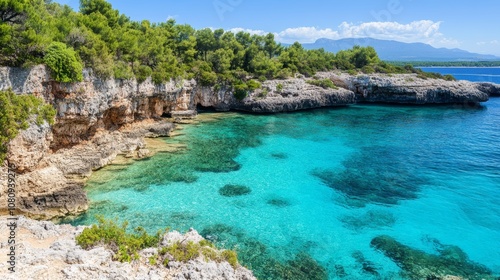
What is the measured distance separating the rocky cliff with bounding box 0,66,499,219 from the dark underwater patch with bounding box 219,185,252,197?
29.5 ft

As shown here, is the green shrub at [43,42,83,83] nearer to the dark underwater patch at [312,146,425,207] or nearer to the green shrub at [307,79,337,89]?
the dark underwater patch at [312,146,425,207]

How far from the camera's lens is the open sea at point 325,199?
15672 millimetres

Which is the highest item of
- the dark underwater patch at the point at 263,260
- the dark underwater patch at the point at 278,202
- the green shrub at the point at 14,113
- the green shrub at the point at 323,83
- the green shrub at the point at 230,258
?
the green shrub at the point at 323,83

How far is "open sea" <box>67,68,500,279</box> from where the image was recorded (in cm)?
1567

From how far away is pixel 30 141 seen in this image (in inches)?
789

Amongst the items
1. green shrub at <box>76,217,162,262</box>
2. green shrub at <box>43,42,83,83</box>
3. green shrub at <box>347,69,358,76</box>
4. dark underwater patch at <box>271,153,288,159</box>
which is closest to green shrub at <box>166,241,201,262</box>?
green shrub at <box>76,217,162,262</box>

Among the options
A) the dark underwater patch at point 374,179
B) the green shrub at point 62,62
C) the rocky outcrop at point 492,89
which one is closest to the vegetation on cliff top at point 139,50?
the green shrub at point 62,62

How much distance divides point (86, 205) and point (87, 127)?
10916mm

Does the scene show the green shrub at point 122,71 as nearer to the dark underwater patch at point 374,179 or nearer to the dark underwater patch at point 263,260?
the dark underwater patch at point 263,260

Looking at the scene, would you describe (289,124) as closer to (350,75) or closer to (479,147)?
(479,147)

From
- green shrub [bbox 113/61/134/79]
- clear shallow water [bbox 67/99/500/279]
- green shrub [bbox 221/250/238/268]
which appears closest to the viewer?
green shrub [bbox 221/250/238/268]

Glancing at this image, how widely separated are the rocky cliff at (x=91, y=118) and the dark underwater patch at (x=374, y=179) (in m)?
17.6

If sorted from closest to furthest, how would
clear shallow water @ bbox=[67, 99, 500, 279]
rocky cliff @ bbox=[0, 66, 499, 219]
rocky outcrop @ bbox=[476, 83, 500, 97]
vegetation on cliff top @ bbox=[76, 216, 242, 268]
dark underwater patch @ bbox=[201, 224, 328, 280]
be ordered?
vegetation on cliff top @ bbox=[76, 216, 242, 268], dark underwater patch @ bbox=[201, 224, 328, 280], clear shallow water @ bbox=[67, 99, 500, 279], rocky cliff @ bbox=[0, 66, 499, 219], rocky outcrop @ bbox=[476, 83, 500, 97]

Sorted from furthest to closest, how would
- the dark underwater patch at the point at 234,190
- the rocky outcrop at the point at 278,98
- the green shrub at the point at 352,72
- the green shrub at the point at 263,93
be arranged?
the green shrub at the point at 352,72
the green shrub at the point at 263,93
the rocky outcrop at the point at 278,98
the dark underwater patch at the point at 234,190
